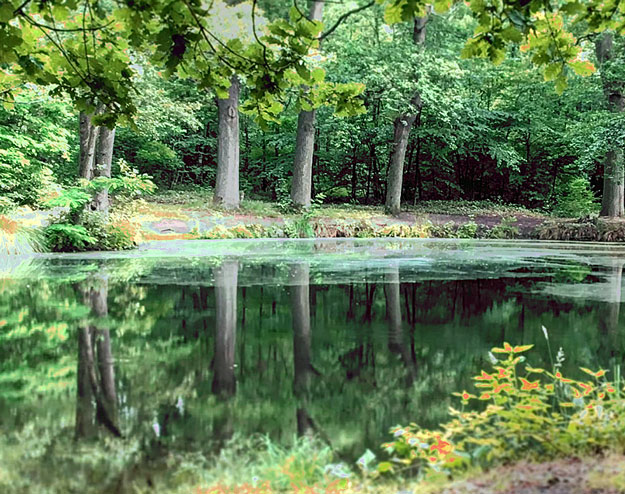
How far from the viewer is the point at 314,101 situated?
3.47 meters

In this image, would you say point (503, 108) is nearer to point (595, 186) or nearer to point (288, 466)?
point (595, 186)

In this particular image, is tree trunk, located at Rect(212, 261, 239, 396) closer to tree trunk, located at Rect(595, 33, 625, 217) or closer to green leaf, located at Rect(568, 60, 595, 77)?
green leaf, located at Rect(568, 60, 595, 77)

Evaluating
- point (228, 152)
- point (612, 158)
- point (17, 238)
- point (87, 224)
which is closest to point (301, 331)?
point (17, 238)

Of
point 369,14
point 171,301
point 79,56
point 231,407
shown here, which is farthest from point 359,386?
point 369,14

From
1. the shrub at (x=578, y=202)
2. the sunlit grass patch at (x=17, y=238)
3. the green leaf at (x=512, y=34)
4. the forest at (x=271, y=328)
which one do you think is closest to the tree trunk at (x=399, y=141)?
the forest at (x=271, y=328)

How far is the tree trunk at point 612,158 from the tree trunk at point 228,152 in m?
11.0

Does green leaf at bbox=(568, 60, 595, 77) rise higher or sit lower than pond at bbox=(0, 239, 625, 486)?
higher

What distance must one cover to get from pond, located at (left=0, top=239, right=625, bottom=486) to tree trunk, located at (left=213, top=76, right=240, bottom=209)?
31.7 ft

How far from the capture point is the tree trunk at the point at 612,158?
16927mm

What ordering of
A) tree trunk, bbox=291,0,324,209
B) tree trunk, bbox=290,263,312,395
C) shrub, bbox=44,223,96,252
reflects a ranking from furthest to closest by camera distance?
tree trunk, bbox=291,0,324,209
shrub, bbox=44,223,96,252
tree trunk, bbox=290,263,312,395

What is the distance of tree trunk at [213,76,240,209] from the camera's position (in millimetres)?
17938

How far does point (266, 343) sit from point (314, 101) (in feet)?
A: 5.42

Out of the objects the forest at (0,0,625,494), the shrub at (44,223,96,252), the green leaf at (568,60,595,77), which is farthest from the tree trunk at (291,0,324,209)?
the green leaf at (568,60,595,77)

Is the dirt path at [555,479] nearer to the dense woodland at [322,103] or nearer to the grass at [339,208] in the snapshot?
the dense woodland at [322,103]
